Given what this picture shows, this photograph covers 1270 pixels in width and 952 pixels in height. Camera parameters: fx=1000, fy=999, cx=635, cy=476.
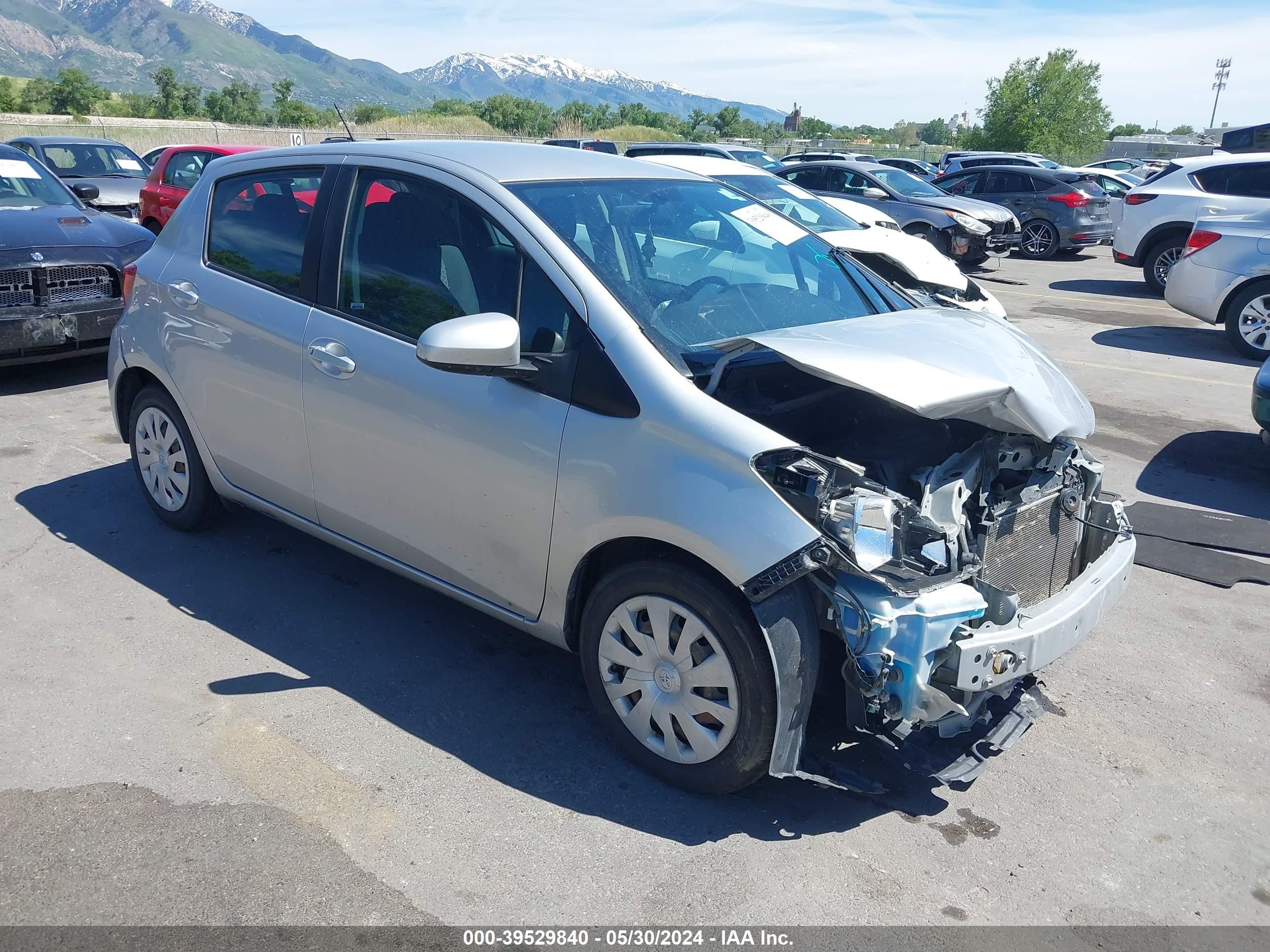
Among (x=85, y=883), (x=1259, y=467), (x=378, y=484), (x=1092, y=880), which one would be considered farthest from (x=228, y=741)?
(x=1259, y=467)

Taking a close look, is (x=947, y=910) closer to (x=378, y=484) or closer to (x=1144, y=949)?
(x=1144, y=949)

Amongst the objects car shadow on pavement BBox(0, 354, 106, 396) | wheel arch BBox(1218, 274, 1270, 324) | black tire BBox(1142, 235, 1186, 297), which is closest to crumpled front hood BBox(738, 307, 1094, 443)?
car shadow on pavement BBox(0, 354, 106, 396)

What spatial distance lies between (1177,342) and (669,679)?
10087 millimetres

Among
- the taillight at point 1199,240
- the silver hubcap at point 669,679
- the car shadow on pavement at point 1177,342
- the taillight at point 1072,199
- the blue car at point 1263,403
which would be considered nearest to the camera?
the silver hubcap at point 669,679

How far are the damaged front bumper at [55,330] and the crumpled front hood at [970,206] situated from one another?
12.2 m

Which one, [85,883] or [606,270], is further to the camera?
[606,270]

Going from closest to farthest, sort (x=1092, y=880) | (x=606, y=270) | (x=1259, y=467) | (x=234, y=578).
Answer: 1. (x=1092, y=880)
2. (x=606, y=270)
3. (x=234, y=578)
4. (x=1259, y=467)

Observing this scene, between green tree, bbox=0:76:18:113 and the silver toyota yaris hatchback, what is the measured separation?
66.6 m

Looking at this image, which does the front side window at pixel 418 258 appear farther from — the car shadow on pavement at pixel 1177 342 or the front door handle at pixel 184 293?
the car shadow on pavement at pixel 1177 342

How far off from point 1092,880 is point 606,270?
2.40 metres

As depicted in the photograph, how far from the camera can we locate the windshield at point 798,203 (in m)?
7.57

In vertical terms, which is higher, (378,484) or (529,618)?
(378,484)

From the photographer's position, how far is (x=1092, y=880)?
2881 millimetres

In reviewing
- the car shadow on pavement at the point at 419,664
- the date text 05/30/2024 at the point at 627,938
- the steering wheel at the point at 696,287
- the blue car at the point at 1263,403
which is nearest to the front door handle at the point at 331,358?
the car shadow on pavement at the point at 419,664
